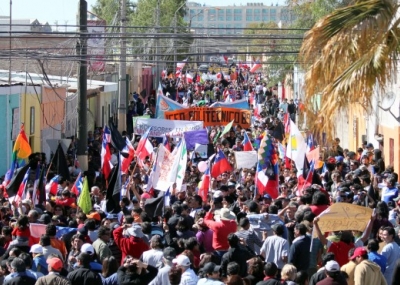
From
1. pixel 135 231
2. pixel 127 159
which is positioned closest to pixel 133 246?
pixel 135 231

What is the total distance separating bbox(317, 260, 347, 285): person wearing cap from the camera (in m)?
10.6

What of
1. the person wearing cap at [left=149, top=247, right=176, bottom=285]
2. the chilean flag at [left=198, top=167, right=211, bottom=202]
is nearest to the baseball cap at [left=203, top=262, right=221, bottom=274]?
the person wearing cap at [left=149, top=247, right=176, bottom=285]

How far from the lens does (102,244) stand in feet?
42.1

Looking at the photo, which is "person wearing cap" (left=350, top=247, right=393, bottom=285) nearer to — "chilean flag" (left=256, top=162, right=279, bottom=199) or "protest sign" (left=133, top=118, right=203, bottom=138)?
"chilean flag" (left=256, top=162, right=279, bottom=199)

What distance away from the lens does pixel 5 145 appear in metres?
27.5

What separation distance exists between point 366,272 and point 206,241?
3.10 metres

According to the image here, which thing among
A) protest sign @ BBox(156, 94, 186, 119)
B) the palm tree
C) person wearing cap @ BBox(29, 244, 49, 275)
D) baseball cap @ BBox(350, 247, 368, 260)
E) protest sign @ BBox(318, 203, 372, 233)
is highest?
the palm tree

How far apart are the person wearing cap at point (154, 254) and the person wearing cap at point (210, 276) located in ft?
4.68

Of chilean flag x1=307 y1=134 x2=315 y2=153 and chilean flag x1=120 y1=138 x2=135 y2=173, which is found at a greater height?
chilean flag x1=307 y1=134 x2=315 y2=153

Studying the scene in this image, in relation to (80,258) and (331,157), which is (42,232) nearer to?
(80,258)

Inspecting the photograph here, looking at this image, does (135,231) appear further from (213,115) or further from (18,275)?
(213,115)

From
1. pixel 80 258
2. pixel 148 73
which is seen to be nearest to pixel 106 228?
pixel 80 258

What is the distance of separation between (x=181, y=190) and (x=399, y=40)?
20.8 ft

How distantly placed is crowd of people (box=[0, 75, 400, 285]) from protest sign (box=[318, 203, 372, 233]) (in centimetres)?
10
